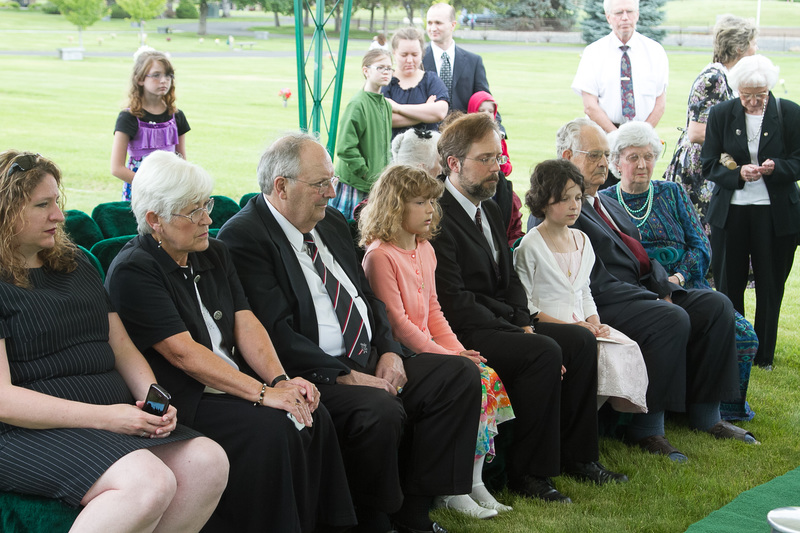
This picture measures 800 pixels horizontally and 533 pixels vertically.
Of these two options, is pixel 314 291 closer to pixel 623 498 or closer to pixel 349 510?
pixel 349 510

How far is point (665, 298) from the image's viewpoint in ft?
14.2

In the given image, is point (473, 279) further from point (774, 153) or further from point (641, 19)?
point (641, 19)

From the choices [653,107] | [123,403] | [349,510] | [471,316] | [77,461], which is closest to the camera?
[77,461]

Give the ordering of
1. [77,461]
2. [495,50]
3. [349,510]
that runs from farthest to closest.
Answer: [495,50], [349,510], [77,461]

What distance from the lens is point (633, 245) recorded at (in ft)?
14.3

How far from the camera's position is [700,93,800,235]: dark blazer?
16.6ft

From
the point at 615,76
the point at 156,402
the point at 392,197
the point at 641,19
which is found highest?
the point at 641,19

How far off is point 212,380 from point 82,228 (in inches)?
40.4

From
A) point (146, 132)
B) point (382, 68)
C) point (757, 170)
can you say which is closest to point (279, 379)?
point (146, 132)

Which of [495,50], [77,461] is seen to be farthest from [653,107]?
[495,50]

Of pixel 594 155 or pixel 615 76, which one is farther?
pixel 615 76

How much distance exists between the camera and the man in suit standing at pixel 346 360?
285 cm

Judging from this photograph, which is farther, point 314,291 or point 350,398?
point 314,291

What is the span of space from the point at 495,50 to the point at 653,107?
87.2 feet
